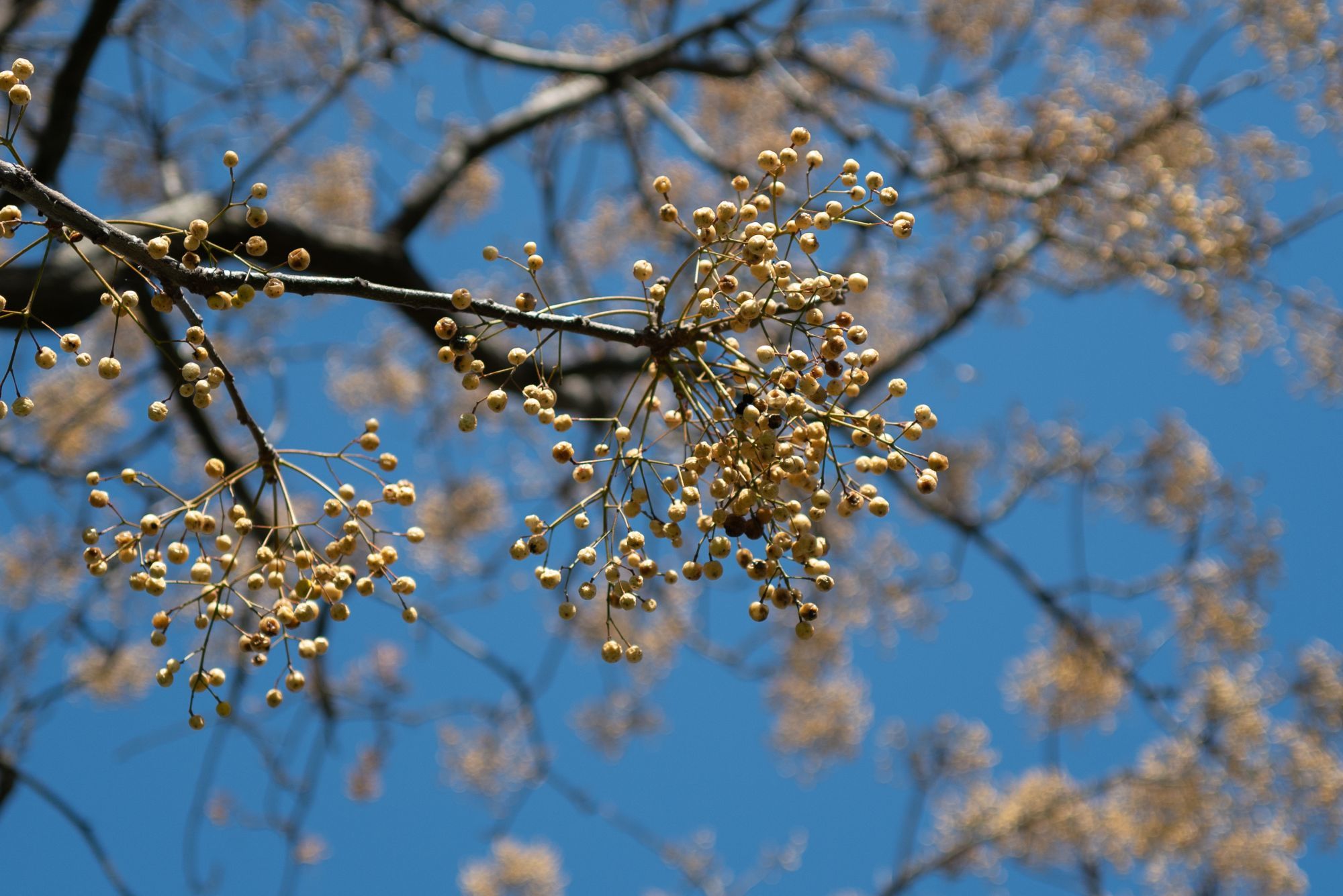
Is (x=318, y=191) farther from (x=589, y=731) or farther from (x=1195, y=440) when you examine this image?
(x=1195, y=440)

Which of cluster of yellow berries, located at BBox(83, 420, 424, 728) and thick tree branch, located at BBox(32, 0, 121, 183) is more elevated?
thick tree branch, located at BBox(32, 0, 121, 183)

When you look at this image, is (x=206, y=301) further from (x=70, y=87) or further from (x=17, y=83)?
(x=70, y=87)

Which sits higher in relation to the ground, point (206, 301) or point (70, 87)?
point (70, 87)

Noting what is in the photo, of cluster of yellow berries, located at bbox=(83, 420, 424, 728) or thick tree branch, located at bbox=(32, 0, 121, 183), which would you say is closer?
cluster of yellow berries, located at bbox=(83, 420, 424, 728)

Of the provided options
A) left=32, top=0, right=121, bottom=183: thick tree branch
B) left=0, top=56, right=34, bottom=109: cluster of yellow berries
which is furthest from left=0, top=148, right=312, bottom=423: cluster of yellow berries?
left=32, top=0, right=121, bottom=183: thick tree branch

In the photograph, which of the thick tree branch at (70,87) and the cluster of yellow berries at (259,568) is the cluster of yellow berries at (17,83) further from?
the thick tree branch at (70,87)

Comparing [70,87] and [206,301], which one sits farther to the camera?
[70,87]

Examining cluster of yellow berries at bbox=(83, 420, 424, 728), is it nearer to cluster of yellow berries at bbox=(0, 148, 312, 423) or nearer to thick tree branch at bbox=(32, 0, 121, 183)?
cluster of yellow berries at bbox=(0, 148, 312, 423)

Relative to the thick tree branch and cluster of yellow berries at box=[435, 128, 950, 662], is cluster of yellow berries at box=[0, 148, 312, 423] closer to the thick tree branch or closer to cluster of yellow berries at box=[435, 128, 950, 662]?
cluster of yellow berries at box=[435, 128, 950, 662]

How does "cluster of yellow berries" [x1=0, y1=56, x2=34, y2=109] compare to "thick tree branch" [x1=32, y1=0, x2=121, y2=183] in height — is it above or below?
below

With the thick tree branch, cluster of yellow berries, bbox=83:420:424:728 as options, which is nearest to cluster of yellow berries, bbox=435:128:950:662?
cluster of yellow berries, bbox=83:420:424:728

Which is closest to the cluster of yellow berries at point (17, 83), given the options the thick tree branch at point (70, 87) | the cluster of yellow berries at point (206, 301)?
the cluster of yellow berries at point (206, 301)

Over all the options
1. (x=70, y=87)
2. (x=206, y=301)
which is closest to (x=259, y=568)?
(x=206, y=301)

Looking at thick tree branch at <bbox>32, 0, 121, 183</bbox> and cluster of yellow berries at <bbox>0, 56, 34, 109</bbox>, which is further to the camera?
thick tree branch at <bbox>32, 0, 121, 183</bbox>
